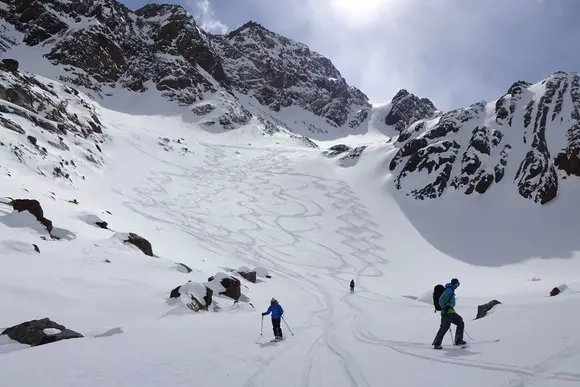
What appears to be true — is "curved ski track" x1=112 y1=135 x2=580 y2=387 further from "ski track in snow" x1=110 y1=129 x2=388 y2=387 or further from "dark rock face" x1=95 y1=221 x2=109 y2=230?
"dark rock face" x1=95 y1=221 x2=109 y2=230

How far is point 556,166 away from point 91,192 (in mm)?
59231

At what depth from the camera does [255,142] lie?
102750 millimetres

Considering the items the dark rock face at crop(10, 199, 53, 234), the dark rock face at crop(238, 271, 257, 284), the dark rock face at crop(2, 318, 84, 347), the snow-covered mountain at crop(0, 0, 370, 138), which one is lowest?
the dark rock face at crop(2, 318, 84, 347)

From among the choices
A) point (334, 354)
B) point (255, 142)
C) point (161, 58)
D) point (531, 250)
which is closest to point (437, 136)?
point (531, 250)

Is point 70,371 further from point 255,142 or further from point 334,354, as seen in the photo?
point 255,142

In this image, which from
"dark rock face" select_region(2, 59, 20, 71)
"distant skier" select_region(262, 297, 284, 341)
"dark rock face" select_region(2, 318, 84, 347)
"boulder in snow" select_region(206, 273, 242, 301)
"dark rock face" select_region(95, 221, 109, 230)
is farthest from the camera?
"dark rock face" select_region(2, 59, 20, 71)

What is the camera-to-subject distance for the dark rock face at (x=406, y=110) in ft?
591

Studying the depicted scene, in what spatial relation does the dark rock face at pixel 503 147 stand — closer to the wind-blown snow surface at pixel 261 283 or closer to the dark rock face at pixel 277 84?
the wind-blown snow surface at pixel 261 283

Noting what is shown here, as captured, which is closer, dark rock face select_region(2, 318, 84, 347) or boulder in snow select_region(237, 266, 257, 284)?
dark rock face select_region(2, 318, 84, 347)

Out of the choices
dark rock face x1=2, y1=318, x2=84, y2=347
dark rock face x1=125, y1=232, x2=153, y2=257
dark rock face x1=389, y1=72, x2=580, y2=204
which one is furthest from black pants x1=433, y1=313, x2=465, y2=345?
dark rock face x1=389, y1=72, x2=580, y2=204

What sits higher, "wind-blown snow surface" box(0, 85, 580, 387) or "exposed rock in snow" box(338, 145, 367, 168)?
"exposed rock in snow" box(338, 145, 367, 168)

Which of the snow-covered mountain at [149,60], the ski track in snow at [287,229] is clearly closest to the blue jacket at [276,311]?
the ski track in snow at [287,229]

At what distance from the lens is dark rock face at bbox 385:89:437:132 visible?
18000cm

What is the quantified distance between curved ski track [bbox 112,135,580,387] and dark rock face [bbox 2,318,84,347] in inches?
214
